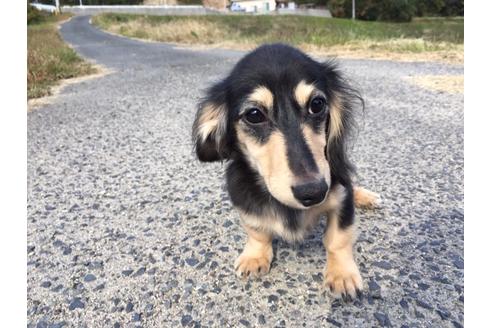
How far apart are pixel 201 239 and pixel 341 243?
0.74m

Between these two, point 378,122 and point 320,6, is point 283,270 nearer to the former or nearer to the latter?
point 378,122

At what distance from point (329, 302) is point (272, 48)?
110 centimetres

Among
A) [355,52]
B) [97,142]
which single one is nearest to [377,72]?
[355,52]

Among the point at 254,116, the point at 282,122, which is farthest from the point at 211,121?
the point at 282,122

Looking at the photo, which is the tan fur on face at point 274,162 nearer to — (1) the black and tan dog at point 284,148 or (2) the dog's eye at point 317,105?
(1) the black and tan dog at point 284,148

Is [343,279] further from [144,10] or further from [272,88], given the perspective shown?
[144,10]

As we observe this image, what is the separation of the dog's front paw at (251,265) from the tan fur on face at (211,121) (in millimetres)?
576

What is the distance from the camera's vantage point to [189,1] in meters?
46.0

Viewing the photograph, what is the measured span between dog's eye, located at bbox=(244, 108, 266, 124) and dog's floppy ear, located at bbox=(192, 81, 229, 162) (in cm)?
20

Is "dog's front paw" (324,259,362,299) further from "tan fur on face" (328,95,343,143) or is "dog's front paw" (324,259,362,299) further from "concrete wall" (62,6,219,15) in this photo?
"concrete wall" (62,6,219,15)

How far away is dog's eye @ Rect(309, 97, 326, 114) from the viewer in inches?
62.3

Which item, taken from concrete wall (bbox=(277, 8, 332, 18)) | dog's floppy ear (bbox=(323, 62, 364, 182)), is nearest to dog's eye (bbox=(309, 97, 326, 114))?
dog's floppy ear (bbox=(323, 62, 364, 182))

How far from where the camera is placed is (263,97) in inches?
61.3

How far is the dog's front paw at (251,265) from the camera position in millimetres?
1730
